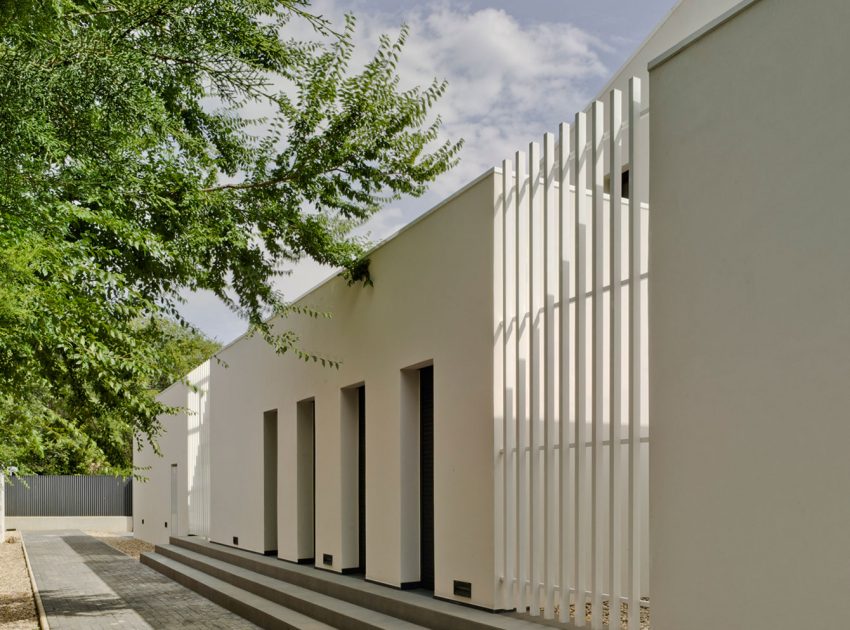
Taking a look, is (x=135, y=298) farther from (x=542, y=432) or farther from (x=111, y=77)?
(x=542, y=432)

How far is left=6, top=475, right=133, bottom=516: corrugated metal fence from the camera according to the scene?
118 feet

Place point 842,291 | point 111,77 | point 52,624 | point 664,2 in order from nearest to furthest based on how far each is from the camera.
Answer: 1. point 842,291
2. point 111,77
3. point 52,624
4. point 664,2

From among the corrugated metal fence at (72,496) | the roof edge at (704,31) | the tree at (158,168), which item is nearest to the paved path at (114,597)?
the tree at (158,168)

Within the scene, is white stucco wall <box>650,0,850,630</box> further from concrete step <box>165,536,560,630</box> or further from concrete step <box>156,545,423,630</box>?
concrete step <box>156,545,423,630</box>

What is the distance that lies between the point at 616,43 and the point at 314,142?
602cm

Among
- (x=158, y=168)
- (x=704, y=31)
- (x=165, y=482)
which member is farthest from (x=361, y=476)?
(x=165, y=482)

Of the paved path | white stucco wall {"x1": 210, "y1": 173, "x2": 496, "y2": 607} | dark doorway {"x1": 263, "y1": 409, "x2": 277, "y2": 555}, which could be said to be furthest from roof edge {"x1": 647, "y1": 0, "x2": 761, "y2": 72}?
dark doorway {"x1": 263, "y1": 409, "x2": 277, "y2": 555}

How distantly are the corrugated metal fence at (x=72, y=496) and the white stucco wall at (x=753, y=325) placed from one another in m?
33.7

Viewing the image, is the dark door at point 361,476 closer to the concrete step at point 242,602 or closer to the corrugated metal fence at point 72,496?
the concrete step at point 242,602

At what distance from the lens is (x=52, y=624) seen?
36.4ft

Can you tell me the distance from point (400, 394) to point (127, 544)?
64.9 ft

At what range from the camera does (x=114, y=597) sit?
1420 centimetres

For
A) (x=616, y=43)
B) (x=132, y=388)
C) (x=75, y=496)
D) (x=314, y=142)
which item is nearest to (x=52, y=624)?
(x=132, y=388)

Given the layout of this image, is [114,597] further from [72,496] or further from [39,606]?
[72,496]
